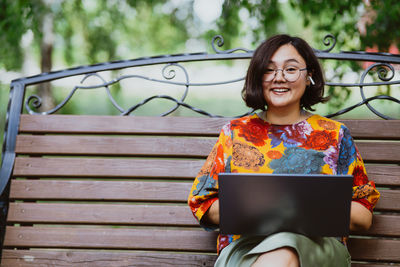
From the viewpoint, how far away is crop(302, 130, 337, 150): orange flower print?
1969 mm

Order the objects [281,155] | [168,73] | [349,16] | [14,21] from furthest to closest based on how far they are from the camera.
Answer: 1. [14,21]
2. [349,16]
3. [168,73]
4. [281,155]

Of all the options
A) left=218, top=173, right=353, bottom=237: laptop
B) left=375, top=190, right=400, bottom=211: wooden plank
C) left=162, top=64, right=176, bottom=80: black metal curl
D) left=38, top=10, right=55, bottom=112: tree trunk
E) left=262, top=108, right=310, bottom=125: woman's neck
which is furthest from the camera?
left=38, top=10, right=55, bottom=112: tree trunk

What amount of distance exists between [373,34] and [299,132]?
1.70 metres

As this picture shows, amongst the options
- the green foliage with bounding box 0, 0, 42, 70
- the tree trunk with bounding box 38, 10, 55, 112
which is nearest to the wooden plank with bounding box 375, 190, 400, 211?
the green foliage with bounding box 0, 0, 42, 70

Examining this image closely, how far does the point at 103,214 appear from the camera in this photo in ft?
7.52

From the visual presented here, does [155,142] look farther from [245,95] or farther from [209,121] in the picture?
[245,95]

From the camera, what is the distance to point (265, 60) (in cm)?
198

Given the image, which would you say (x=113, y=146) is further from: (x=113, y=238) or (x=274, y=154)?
(x=274, y=154)

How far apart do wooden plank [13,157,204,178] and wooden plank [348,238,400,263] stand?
91cm

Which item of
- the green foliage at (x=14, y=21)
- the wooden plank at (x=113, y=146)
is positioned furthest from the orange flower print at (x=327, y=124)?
the green foliage at (x=14, y=21)

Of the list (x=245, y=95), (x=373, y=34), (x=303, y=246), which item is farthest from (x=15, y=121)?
(x=373, y=34)

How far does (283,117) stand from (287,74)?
0.22 meters

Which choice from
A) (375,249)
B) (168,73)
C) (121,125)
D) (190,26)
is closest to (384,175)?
(375,249)

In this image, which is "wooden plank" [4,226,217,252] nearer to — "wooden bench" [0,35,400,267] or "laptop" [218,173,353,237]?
"wooden bench" [0,35,400,267]
